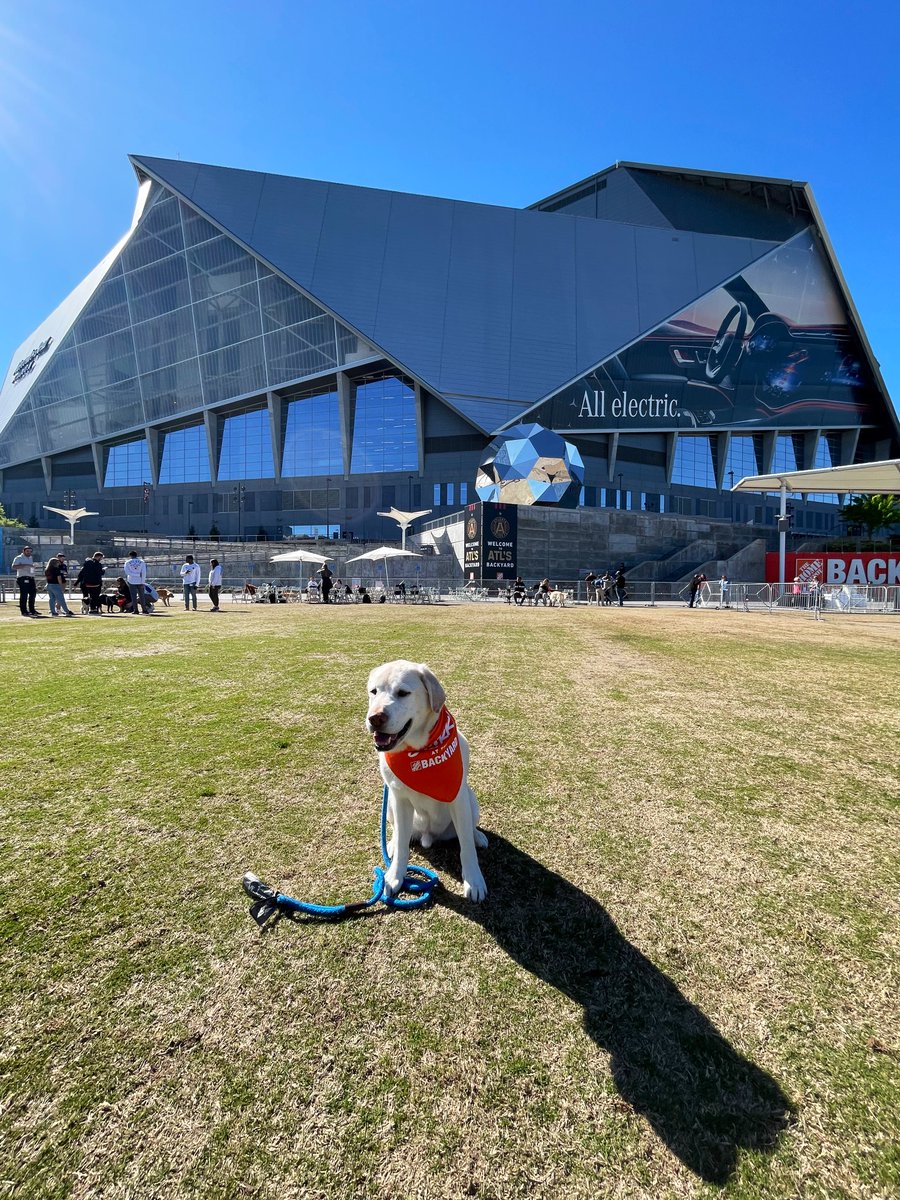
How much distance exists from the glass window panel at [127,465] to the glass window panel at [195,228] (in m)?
22.8

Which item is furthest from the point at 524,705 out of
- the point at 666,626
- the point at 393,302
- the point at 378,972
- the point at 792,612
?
the point at 393,302

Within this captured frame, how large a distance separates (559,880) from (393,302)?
57582mm

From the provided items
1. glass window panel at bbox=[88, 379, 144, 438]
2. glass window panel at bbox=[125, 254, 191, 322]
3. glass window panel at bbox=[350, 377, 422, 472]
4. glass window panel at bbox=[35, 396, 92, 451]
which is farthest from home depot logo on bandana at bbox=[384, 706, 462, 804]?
glass window panel at bbox=[35, 396, 92, 451]

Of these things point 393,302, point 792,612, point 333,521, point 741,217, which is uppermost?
point 741,217

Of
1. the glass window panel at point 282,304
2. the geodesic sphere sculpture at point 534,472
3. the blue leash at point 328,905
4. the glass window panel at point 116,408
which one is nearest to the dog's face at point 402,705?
the blue leash at point 328,905

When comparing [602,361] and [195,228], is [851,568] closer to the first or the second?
[602,361]

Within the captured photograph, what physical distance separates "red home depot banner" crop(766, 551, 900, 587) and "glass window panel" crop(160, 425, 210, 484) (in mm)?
59590

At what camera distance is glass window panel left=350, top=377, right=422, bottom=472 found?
5553cm

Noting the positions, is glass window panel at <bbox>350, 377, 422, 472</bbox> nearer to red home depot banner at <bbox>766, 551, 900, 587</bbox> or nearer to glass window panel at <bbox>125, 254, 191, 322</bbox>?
glass window panel at <bbox>125, 254, 191, 322</bbox>

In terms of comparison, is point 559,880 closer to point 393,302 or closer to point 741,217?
point 393,302

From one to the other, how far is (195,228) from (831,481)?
63.0 meters

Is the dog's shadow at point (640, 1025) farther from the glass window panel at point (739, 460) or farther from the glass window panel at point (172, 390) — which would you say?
the glass window panel at point (739, 460)

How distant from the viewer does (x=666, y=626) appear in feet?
51.5

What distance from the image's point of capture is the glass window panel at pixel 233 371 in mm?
56688
